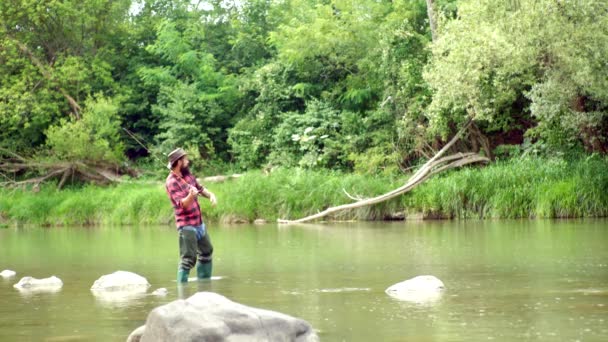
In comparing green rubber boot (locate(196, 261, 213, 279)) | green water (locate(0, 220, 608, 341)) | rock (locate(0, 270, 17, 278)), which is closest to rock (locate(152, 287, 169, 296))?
green water (locate(0, 220, 608, 341))

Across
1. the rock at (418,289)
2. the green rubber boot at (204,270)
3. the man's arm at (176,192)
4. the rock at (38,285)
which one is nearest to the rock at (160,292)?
the man's arm at (176,192)

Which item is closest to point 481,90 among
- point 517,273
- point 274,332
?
point 517,273

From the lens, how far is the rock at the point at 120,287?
42.9 ft

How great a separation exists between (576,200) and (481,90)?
362 centimetres

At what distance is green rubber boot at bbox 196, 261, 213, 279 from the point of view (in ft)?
47.6

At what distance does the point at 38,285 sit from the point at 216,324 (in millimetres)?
7114

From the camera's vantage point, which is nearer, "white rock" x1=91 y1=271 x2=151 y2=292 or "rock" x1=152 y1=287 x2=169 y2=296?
"rock" x1=152 y1=287 x2=169 y2=296

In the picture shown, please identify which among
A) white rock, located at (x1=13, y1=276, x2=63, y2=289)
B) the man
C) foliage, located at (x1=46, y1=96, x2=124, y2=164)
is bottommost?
white rock, located at (x1=13, y1=276, x2=63, y2=289)

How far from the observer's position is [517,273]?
13797 millimetres

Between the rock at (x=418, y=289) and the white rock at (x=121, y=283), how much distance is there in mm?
3458

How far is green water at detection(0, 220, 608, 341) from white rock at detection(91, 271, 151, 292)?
197 mm

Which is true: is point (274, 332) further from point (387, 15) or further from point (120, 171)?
point (120, 171)

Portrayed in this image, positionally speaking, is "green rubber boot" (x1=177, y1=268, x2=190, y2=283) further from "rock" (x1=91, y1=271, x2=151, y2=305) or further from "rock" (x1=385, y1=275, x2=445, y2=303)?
"rock" (x1=385, y1=275, x2=445, y2=303)

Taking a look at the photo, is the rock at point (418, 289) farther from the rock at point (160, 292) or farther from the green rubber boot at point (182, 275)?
the green rubber boot at point (182, 275)
